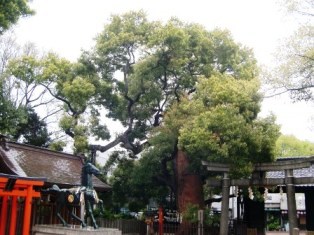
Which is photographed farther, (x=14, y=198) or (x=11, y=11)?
(x=11, y=11)

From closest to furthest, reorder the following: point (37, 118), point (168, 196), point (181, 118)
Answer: point (181, 118) < point (168, 196) < point (37, 118)

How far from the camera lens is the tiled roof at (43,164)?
16.0m

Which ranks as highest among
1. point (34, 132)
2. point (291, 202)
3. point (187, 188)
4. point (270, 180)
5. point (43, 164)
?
point (34, 132)

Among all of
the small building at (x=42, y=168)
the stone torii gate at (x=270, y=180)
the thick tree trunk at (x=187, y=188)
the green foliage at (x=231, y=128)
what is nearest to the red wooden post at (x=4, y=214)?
the small building at (x=42, y=168)

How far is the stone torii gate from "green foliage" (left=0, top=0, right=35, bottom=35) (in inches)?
397

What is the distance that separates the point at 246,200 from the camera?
23609 millimetres

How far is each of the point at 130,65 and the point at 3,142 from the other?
32.3 ft

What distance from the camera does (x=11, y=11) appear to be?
14.3 metres

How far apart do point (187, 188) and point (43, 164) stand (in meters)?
8.44

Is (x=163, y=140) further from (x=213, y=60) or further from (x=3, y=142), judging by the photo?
(x=3, y=142)

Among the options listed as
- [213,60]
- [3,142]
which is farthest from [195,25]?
[3,142]

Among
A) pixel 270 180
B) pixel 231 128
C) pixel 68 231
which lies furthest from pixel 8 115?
pixel 270 180

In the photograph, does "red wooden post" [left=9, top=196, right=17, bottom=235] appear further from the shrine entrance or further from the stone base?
the stone base

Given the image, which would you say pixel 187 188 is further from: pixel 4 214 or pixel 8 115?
pixel 4 214
